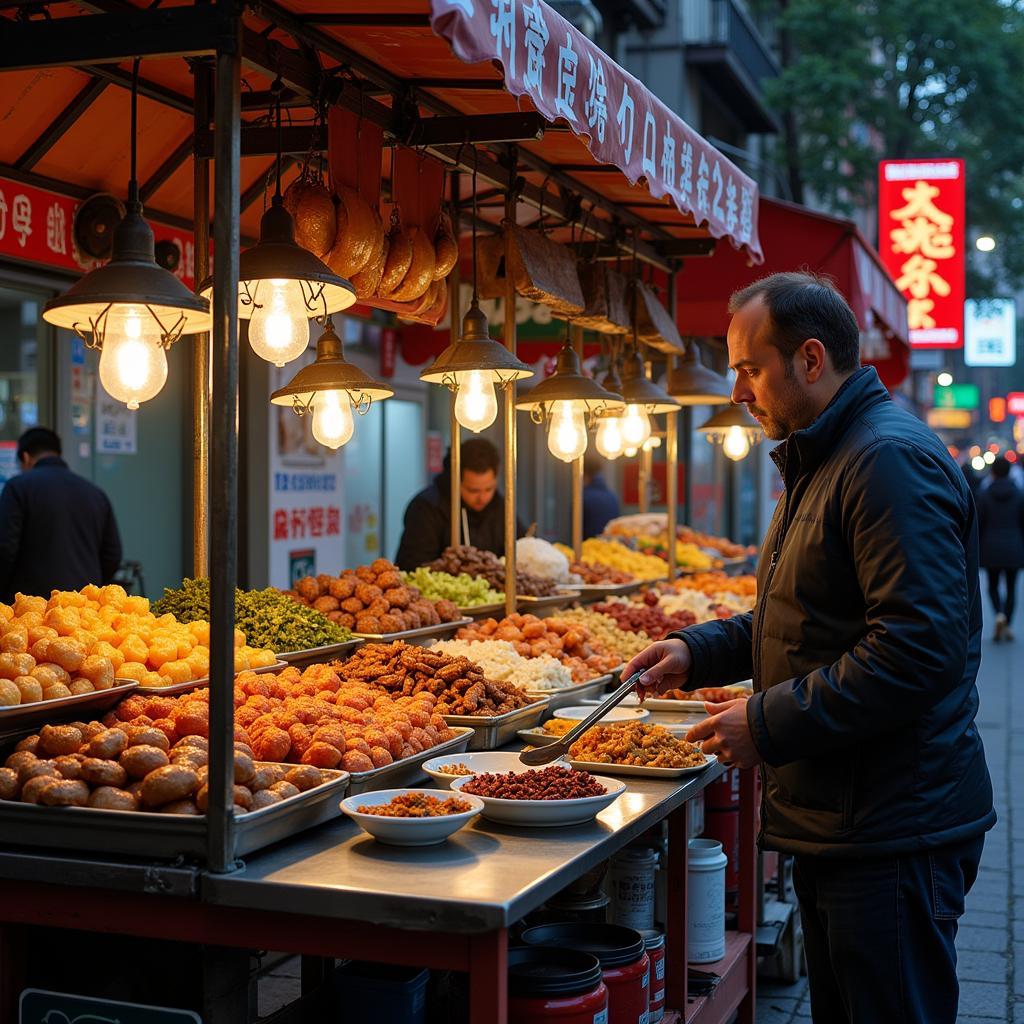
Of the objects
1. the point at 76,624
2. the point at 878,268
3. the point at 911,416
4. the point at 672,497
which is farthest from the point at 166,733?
the point at 878,268

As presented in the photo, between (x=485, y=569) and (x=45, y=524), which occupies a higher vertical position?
(x=45, y=524)

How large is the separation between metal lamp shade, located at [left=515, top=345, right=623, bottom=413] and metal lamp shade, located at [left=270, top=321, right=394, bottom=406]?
118cm

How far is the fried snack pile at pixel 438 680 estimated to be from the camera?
172 inches

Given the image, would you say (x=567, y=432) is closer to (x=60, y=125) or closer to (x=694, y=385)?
(x=694, y=385)

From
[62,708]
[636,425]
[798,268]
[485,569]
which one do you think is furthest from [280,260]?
[798,268]

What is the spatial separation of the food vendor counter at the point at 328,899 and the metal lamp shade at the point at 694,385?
5051 mm

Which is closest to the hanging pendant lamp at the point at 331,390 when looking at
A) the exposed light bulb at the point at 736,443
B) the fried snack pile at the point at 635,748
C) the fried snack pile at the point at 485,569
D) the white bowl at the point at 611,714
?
the white bowl at the point at 611,714

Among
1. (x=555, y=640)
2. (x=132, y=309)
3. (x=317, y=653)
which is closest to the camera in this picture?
(x=132, y=309)

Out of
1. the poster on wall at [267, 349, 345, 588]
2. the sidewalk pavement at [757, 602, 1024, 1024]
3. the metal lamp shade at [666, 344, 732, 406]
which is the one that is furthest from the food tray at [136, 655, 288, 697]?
the poster on wall at [267, 349, 345, 588]

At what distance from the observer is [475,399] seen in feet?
18.0

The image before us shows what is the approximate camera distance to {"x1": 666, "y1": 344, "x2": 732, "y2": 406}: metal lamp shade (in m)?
8.06

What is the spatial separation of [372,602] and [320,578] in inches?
14.5

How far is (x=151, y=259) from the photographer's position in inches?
135

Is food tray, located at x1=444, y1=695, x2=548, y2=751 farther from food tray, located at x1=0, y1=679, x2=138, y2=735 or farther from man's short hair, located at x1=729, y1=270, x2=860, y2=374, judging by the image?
man's short hair, located at x1=729, y1=270, x2=860, y2=374
